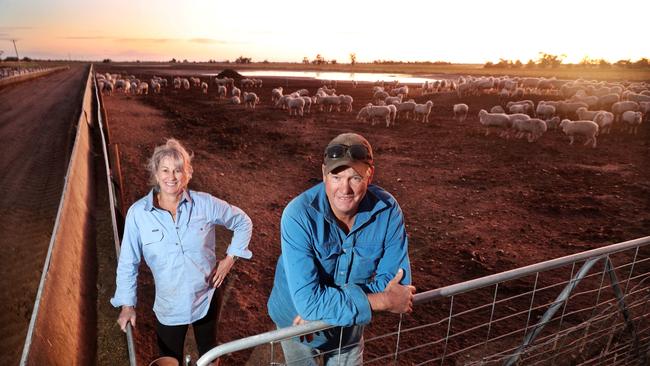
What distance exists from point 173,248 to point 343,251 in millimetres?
1333

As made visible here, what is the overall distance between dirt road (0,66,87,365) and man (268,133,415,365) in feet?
12.7

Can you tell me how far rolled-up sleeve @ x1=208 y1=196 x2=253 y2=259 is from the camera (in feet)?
9.00

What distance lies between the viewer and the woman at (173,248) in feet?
8.23

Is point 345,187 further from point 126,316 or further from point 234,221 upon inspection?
point 126,316

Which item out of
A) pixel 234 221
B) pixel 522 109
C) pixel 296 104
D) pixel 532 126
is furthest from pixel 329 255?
pixel 522 109

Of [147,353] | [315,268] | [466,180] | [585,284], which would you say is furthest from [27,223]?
[466,180]

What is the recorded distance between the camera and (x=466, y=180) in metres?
10.2

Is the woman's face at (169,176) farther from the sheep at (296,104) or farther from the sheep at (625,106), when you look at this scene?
the sheep at (625,106)

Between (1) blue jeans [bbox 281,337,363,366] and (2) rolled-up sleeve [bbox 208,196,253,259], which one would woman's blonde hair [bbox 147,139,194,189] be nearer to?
(2) rolled-up sleeve [bbox 208,196,253,259]

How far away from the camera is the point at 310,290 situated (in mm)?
1814

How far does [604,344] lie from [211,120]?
17949 millimetres

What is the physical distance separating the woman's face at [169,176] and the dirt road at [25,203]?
9.88ft

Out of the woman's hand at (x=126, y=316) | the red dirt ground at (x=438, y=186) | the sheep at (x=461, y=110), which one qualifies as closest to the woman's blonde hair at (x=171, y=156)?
the woman's hand at (x=126, y=316)

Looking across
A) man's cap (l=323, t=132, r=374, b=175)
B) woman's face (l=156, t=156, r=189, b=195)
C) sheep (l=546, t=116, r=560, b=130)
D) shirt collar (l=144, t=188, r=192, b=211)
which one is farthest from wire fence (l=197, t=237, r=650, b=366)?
sheep (l=546, t=116, r=560, b=130)
